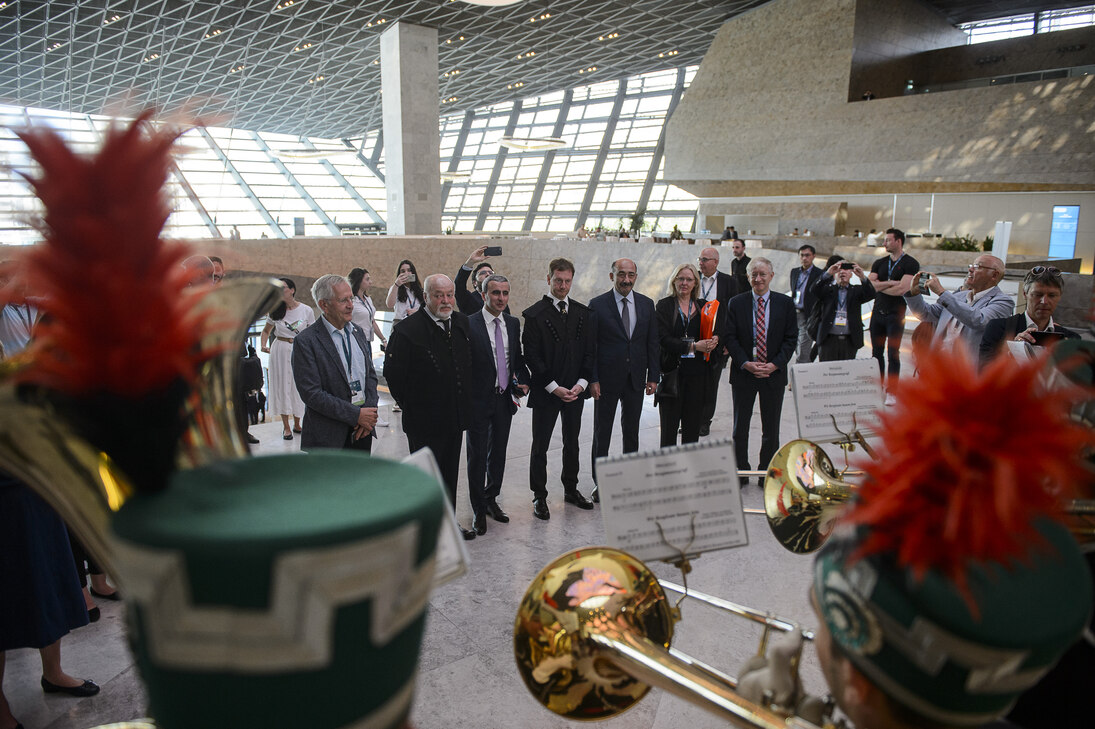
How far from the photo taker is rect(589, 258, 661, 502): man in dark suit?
4.95 m

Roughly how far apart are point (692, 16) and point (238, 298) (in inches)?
1063

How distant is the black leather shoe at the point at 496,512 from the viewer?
452 cm

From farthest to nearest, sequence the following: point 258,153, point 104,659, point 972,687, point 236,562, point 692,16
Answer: point 258,153, point 692,16, point 104,659, point 972,687, point 236,562

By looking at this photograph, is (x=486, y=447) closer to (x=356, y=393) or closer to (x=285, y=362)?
(x=356, y=393)

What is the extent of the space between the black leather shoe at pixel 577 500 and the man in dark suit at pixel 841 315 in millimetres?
3392

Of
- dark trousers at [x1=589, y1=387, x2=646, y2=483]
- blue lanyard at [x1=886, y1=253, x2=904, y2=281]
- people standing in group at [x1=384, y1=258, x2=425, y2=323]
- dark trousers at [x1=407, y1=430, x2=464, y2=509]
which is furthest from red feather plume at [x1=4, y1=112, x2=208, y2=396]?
blue lanyard at [x1=886, y1=253, x2=904, y2=281]

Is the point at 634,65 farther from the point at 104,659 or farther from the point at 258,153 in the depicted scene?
the point at 104,659

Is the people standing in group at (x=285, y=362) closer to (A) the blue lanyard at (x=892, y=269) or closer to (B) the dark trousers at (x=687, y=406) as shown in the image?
(B) the dark trousers at (x=687, y=406)

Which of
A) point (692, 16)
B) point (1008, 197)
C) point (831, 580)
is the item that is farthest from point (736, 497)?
point (692, 16)

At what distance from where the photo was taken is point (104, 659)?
2.94 meters

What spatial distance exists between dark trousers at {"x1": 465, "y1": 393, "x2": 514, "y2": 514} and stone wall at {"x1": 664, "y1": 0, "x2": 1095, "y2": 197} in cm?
1793

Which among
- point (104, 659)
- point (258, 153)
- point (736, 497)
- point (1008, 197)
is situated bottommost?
point (104, 659)

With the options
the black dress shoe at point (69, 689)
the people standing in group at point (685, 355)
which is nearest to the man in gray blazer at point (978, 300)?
the people standing in group at point (685, 355)

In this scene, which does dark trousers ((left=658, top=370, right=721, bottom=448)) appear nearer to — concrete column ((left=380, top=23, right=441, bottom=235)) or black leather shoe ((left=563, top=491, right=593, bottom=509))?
black leather shoe ((left=563, top=491, right=593, bottom=509))
